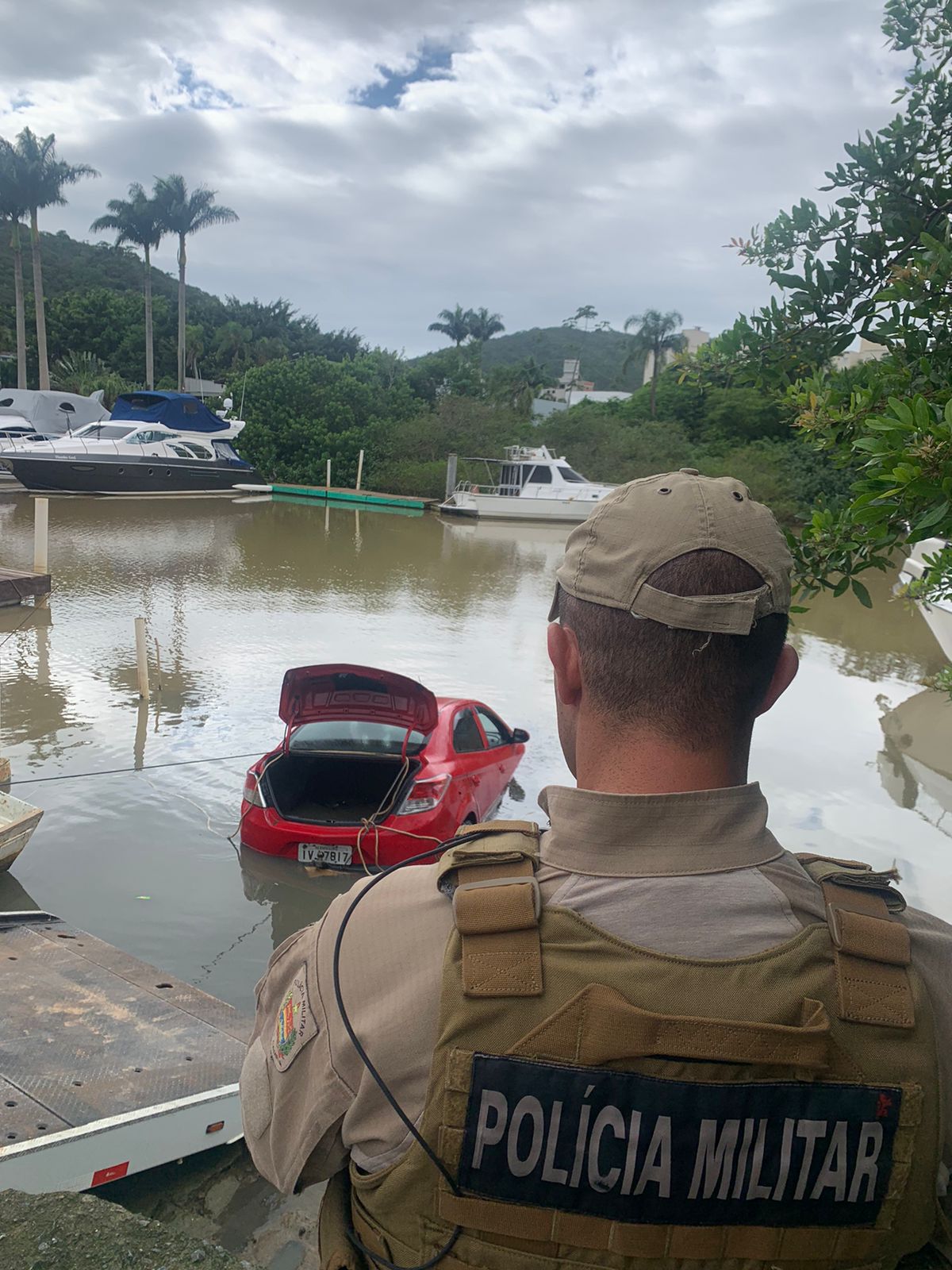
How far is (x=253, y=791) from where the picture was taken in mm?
7062

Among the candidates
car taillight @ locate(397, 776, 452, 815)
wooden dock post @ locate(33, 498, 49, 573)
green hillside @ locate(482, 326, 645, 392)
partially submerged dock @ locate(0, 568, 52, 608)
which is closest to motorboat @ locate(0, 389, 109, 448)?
wooden dock post @ locate(33, 498, 49, 573)

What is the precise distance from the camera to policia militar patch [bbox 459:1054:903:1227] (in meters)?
1.28

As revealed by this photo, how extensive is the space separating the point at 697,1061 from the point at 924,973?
1.20 ft

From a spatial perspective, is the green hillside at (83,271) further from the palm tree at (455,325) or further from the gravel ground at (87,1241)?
the gravel ground at (87,1241)

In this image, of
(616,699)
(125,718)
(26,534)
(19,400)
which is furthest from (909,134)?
(19,400)

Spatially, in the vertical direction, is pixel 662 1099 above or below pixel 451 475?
above

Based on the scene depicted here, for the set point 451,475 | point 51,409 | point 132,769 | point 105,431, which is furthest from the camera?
point 51,409

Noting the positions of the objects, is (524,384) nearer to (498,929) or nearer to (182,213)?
(182,213)

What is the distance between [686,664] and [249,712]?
10.1 meters

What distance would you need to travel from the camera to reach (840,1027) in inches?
50.8

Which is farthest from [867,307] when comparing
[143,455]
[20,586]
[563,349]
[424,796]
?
[563,349]

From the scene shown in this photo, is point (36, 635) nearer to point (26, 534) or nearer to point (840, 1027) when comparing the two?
point (26, 534)

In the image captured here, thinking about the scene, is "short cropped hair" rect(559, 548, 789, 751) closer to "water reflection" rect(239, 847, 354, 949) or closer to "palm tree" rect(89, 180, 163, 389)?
"water reflection" rect(239, 847, 354, 949)

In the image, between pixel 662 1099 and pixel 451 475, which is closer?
pixel 662 1099
